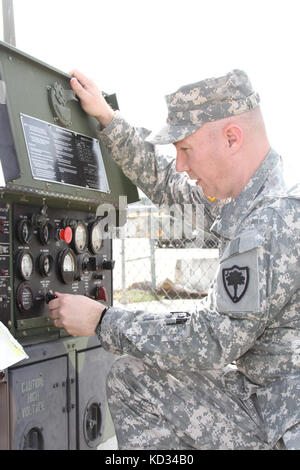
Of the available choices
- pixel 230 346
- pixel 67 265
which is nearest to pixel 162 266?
pixel 67 265

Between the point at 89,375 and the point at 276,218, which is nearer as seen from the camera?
the point at 276,218

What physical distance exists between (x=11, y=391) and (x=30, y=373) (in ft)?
0.39

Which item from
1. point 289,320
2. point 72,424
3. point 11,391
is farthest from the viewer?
point 72,424

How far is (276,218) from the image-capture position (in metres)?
1.85

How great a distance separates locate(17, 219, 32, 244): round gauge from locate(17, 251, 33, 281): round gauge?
5 centimetres

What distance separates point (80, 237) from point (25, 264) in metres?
0.42

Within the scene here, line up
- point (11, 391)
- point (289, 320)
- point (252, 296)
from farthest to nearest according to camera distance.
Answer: point (11, 391), point (289, 320), point (252, 296)

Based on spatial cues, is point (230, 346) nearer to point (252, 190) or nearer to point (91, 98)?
point (252, 190)

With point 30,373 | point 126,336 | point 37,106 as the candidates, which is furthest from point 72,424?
point 37,106

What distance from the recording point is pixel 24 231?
2168 millimetres

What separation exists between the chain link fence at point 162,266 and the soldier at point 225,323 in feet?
12.1

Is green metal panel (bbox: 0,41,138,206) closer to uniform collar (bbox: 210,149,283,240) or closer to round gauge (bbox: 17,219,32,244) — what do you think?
round gauge (bbox: 17,219,32,244)

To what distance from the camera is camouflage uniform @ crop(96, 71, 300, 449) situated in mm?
1819
